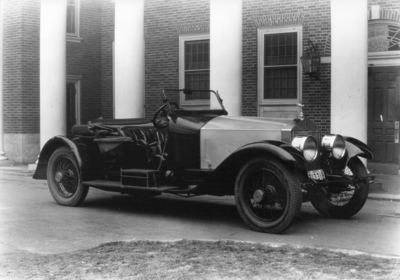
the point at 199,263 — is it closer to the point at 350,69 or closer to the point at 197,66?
the point at 350,69

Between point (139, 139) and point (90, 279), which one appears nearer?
point (90, 279)

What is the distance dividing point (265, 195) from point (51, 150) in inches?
158

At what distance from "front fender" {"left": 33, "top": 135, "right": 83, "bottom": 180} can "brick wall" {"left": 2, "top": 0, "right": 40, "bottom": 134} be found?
7409 millimetres

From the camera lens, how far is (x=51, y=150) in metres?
8.90

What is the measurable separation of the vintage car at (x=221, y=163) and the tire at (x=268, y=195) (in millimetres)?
11

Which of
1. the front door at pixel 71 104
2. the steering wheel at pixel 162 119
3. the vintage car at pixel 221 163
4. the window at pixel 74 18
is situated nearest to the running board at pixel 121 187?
the vintage car at pixel 221 163

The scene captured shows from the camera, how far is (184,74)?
16.1 metres

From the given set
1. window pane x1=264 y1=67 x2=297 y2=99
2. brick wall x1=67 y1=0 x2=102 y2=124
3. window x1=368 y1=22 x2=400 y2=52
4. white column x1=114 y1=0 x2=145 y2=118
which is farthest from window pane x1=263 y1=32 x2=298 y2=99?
brick wall x1=67 y1=0 x2=102 y2=124

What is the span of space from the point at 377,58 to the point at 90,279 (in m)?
10.3

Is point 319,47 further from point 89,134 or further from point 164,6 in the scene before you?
point 89,134

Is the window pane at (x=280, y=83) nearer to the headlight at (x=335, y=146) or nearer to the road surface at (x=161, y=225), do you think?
the road surface at (x=161, y=225)

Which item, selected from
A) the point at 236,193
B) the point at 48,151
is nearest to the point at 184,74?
the point at 48,151

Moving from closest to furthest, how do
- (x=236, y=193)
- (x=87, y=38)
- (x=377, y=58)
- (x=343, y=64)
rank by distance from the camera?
(x=236, y=193), (x=343, y=64), (x=377, y=58), (x=87, y=38)

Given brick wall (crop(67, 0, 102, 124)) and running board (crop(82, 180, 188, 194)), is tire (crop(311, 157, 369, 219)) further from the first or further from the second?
brick wall (crop(67, 0, 102, 124))
